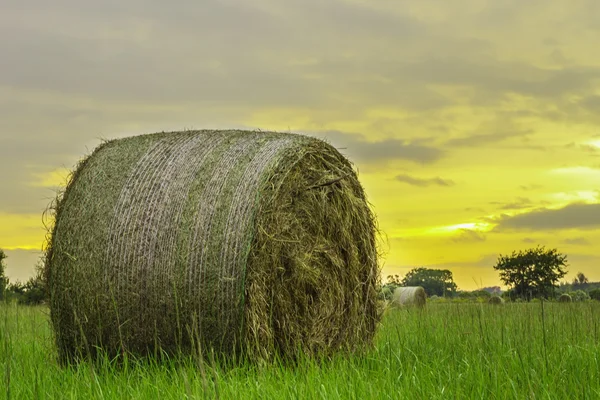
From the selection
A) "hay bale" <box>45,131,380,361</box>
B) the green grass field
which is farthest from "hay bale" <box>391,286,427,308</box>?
"hay bale" <box>45,131,380,361</box>

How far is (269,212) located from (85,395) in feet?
8.31

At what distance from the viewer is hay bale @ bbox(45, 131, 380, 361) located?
6508 mm

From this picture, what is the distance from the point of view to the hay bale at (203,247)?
21.4 feet

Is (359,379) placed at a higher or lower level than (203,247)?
lower

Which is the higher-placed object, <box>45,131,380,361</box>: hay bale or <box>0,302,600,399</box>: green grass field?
<box>45,131,380,361</box>: hay bale

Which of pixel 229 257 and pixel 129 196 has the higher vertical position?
pixel 129 196

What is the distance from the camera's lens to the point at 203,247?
6.57m

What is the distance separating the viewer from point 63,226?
7.45m

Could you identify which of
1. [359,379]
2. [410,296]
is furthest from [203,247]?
[410,296]

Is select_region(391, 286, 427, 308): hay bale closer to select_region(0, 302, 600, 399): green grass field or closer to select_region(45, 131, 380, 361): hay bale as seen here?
select_region(0, 302, 600, 399): green grass field

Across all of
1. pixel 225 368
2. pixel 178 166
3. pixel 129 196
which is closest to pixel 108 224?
pixel 129 196

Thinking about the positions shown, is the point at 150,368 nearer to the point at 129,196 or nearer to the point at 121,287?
the point at 121,287

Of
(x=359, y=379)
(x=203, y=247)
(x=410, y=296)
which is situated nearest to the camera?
(x=359, y=379)

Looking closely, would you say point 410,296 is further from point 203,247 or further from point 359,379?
point 359,379
